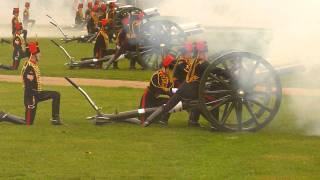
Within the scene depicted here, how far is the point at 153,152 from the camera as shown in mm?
11977

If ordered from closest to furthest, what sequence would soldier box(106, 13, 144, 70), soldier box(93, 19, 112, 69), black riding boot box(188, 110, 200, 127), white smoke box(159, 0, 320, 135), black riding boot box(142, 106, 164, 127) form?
white smoke box(159, 0, 320, 135) → black riding boot box(142, 106, 164, 127) → black riding boot box(188, 110, 200, 127) → soldier box(106, 13, 144, 70) → soldier box(93, 19, 112, 69)

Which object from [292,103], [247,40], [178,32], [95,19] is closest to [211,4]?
[247,40]

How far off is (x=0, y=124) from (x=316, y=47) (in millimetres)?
5725

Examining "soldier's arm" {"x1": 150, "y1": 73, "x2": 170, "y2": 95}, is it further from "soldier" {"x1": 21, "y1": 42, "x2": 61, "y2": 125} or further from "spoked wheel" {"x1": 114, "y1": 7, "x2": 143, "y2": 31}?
"spoked wheel" {"x1": 114, "y1": 7, "x2": 143, "y2": 31}

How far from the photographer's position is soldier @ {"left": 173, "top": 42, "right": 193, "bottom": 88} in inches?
555

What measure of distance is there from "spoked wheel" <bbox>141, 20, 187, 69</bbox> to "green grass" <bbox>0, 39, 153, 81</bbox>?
2.16 feet

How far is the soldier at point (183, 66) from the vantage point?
46.2ft

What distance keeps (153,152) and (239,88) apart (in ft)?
7.12

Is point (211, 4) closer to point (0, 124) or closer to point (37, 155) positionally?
point (0, 124)

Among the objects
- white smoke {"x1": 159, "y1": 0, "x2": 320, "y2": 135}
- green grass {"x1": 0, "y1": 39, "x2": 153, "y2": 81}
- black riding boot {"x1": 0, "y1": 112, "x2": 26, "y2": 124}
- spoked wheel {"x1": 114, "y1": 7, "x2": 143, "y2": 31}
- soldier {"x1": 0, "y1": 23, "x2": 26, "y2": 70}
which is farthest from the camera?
spoked wheel {"x1": 114, "y1": 7, "x2": 143, "y2": 31}

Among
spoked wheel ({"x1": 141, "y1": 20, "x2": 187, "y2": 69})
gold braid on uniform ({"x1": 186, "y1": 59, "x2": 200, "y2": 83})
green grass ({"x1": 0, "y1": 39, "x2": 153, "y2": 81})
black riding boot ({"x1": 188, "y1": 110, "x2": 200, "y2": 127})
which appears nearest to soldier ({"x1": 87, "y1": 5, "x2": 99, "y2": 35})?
green grass ({"x1": 0, "y1": 39, "x2": 153, "y2": 81})

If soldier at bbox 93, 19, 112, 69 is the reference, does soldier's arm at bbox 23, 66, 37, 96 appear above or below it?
above

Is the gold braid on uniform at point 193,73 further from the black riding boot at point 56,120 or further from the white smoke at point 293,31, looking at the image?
the black riding boot at point 56,120

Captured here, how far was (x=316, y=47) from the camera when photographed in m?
13.4
